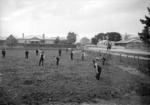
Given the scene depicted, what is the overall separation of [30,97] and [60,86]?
7.68 ft

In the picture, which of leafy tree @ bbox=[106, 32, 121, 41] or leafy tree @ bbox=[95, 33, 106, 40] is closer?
leafy tree @ bbox=[106, 32, 121, 41]

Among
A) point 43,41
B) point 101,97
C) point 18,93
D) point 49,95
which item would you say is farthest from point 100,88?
point 43,41

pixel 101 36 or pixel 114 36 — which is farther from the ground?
pixel 101 36

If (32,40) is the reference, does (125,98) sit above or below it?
below

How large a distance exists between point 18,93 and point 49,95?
1.72 metres

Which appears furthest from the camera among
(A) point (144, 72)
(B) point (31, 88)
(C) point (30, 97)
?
(A) point (144, 72)

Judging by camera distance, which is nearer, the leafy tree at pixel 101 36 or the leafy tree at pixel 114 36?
the leafy tree at pixel 114 36

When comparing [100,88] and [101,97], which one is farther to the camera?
[100,88]

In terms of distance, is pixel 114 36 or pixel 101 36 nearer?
pixel 114 36

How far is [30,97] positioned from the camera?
7.17 metres

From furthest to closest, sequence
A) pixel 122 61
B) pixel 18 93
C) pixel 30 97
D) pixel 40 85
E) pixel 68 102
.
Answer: pixel 122 61, pixel 40 85, pixel 18 93, pixel 30 97, pixel 68 102

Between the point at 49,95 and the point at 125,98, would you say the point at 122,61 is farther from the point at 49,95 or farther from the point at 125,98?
the point at 49,95

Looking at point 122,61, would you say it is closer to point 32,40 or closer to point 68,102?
point 68,102

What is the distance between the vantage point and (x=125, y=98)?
7520 millimetres
